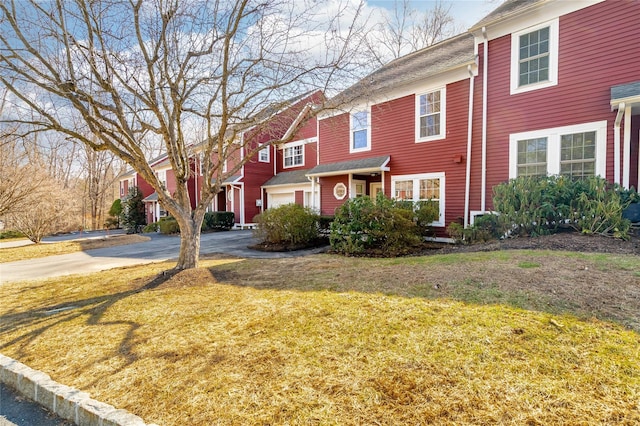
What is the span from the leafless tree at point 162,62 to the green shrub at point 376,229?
11.8ft

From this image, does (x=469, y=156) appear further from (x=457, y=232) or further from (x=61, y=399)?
(x=61, y=399)

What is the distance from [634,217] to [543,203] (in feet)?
5.25

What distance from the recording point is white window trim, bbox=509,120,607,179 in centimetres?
750

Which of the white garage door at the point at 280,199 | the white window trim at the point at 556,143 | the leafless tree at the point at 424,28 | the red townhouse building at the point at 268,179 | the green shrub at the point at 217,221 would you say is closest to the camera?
the white window trim at the point at 556,143

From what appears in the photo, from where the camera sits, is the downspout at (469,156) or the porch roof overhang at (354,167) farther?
the porch roof overhang at (354,167)

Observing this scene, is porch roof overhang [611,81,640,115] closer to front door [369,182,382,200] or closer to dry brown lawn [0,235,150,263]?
front door [369,182,382,200]

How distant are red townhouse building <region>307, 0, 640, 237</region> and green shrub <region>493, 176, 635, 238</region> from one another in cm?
129

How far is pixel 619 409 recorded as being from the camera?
5.99ft

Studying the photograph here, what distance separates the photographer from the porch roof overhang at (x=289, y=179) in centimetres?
1719

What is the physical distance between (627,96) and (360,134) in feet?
26.4

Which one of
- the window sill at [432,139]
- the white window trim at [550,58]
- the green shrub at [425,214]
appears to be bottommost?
the green shrub at [425,214]

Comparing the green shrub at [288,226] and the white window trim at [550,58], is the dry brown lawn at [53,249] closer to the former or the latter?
the green shrub at [288,226]

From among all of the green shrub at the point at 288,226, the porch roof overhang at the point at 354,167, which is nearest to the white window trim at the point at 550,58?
the porch roof overhang at the point at 354,167

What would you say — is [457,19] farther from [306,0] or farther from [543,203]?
[306,0]
